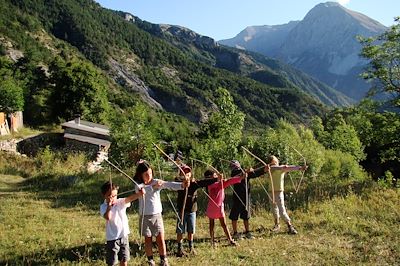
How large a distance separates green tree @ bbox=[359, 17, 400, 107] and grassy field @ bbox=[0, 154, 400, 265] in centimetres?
872

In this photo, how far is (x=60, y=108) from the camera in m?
61.9

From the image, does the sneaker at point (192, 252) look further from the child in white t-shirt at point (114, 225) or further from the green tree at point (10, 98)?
the green tree at point (10, 98)

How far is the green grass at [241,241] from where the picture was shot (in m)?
8.55

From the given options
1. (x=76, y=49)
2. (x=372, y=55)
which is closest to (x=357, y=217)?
(x=372, y=55)

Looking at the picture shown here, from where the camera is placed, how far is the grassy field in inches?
337

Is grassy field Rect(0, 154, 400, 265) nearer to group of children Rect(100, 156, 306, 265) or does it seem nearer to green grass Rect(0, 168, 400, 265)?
green grass Rect(0, 168, 400, 265)

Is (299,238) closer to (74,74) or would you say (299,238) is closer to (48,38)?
(74,74)

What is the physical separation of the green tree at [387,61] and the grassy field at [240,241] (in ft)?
28.6

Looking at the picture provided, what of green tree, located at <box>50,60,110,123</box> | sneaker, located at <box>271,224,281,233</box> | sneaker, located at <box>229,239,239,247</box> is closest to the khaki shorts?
sneaker, located at <box>229,239,239,247</box>

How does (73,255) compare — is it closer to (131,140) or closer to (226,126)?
(131,140)

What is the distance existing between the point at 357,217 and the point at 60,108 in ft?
185

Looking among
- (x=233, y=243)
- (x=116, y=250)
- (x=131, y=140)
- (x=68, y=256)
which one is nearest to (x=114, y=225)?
(x=116, y=250)

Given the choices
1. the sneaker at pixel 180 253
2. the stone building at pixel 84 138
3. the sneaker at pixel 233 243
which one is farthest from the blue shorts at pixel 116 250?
the stone building at pixel 84 138

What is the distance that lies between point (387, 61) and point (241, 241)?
16615 millimetres
